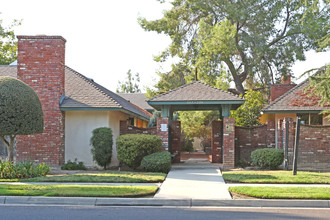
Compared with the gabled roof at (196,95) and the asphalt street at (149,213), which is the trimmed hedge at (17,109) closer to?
the asphalt street at (149,213)

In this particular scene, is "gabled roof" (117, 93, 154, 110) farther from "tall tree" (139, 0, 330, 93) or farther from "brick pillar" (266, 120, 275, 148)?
"brick pillar" (266, 120, 275, 148)

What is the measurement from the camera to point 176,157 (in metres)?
21.7

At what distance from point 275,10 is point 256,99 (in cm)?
875

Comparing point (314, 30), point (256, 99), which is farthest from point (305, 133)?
point (314, 30)

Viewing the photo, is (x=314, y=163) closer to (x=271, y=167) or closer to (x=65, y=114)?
(x=271, y=167)

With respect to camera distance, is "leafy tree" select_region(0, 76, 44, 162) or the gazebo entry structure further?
the gazebo entry structure

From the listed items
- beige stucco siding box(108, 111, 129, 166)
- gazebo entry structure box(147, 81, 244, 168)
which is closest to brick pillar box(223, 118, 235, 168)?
gazebo entry structure box(147, 81, 244, 168)

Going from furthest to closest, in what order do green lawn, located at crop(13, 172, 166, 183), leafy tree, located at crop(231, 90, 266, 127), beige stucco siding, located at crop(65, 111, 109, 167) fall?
leafy tree, located at crop(231, 90, 266, 127) → beige stucco siding, located at crop(65, 111, 109, 167) → green lawn, located at crop(13, 172, 166, 183)

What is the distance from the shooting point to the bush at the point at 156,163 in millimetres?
16734

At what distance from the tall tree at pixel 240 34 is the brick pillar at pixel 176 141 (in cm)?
1072

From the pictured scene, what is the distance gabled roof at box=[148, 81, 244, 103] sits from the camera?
1897 cm

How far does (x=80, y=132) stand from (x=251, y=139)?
26.9ft

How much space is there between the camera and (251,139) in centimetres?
2058

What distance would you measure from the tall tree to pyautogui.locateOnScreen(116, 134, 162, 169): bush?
14.8 m
